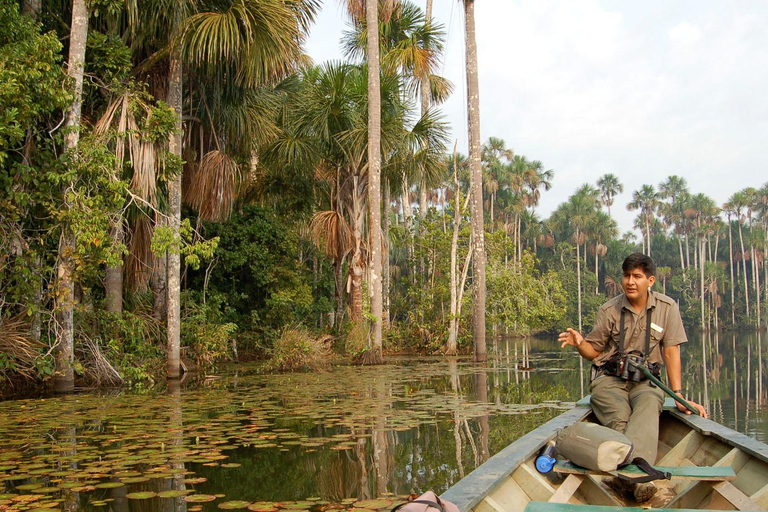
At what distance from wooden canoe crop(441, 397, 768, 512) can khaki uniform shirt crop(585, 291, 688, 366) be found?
64cm

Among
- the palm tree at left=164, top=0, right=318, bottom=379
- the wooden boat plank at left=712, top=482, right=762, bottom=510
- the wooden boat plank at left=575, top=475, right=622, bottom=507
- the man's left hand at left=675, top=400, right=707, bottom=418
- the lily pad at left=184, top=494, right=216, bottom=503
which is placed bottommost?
the lily pad at left=184, top=494, right=216, bottom=503

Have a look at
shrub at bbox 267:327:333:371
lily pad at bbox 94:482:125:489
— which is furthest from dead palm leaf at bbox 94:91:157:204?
lily pad at bbox 94:482:125:489

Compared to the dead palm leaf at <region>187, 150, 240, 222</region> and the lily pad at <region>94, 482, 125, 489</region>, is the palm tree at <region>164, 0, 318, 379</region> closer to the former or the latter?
the dead palm leaf at <region>187, 150, 240, 222</region>

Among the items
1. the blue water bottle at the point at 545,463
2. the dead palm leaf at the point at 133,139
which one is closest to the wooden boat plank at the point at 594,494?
the blue water bottle at the point at 545,463

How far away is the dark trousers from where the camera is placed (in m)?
4.53

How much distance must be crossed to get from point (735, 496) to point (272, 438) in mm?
4332

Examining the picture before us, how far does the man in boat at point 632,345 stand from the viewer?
480cm

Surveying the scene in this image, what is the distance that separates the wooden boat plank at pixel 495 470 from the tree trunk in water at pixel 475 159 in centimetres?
1357

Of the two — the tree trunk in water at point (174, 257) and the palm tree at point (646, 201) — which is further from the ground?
the palm tree at point (646, 201)

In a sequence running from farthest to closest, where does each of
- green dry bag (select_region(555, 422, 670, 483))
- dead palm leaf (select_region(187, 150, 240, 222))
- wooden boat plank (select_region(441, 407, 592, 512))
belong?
dead palm leaf (select_region(187, 150, 240, 222)), green dry bag (select_region(555, 422, 670, 483)), wooden boat plank (select_region(441, 407, 592, 512))

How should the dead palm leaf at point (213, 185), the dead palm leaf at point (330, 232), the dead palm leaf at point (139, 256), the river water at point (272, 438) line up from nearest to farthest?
the river water at point (272, 438), the dead palm leaf at point (139, 256), the dead palm leaf at point (213, 185), the dead palm leaf at point (330, 232)

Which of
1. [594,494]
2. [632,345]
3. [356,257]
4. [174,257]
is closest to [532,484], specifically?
[594,494]

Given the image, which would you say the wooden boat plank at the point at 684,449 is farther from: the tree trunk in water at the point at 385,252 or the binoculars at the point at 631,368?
the tree trunk in water at the point at 385,252

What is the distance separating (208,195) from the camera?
14664 mm
